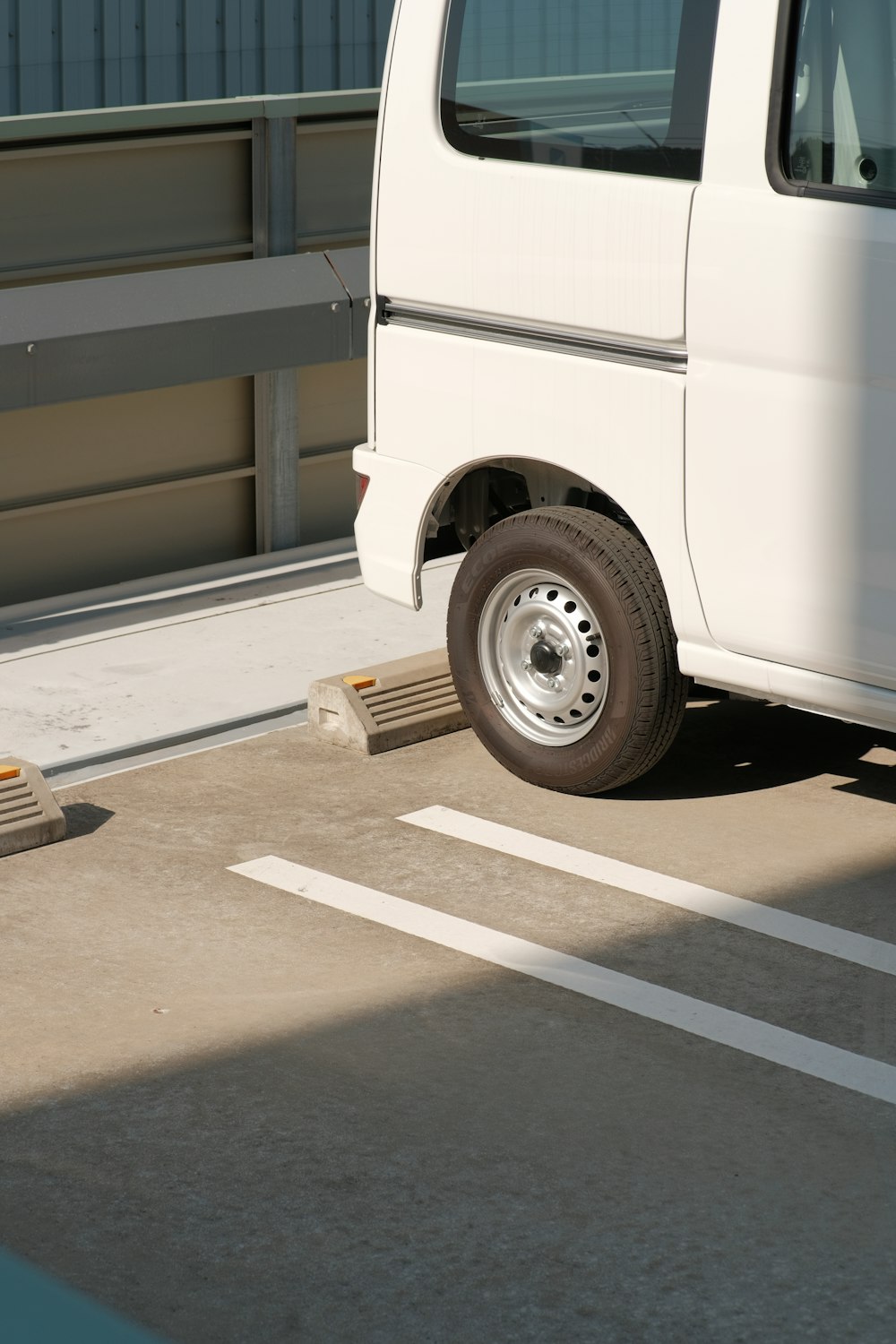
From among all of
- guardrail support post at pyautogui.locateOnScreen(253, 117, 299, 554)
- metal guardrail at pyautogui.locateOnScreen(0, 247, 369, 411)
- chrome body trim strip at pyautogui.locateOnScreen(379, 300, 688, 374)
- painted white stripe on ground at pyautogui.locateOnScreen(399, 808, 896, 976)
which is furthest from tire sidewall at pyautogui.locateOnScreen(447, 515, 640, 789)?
guardrail support post at pyautogui.locateOnScreen(253, 117, 299, 554)

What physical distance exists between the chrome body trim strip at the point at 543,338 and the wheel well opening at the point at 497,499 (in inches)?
16.6

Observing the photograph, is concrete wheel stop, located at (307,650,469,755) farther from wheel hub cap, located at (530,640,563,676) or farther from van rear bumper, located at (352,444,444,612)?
wheel hub cap, located at (530,640,563,676)

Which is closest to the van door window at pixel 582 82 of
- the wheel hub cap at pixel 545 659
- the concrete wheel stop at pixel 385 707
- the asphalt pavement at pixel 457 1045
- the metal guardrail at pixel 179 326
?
the wheel hub cap at pixel 545 659

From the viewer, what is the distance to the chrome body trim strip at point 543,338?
523cm

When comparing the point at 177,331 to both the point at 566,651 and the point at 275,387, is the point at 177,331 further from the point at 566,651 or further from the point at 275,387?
the point at 566,651

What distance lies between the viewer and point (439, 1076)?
4098 millimetres

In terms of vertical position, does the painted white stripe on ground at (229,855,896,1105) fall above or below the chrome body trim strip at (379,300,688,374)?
below

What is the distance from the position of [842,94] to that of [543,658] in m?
1.90

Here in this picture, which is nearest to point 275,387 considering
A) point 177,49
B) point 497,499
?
point 497,499

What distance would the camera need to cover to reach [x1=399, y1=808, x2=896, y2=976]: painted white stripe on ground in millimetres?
4746

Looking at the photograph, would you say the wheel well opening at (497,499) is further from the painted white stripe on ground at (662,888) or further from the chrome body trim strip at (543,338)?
the painted white stripe on ground at (662,888)

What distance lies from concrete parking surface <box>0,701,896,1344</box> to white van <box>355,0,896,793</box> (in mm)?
576

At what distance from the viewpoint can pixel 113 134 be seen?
7.63 m

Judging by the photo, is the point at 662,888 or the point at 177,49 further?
the point at 177,49
